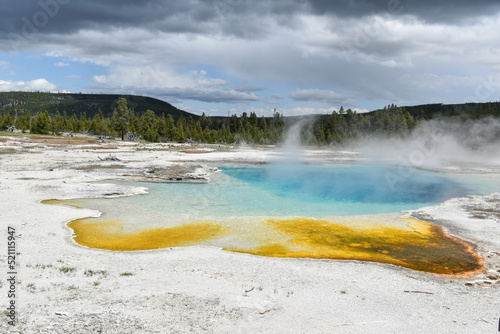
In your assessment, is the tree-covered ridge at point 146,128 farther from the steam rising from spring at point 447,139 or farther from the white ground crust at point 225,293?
the white ground crust at point 225,293

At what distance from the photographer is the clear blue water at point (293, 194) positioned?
19.9 metres

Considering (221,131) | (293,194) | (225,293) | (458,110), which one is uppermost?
(458,110)

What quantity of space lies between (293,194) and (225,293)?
19.6m

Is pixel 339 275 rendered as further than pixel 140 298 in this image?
Yes

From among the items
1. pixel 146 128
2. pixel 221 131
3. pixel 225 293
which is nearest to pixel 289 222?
pixel 225 293

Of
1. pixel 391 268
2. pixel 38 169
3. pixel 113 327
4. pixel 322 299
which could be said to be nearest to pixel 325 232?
pixel 391 268

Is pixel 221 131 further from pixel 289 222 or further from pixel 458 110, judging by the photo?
pixel 458 110

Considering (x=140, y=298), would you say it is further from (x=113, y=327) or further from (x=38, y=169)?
(x=38, y=169)

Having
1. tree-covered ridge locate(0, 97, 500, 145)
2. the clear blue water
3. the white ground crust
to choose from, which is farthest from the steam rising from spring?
the white ground crust

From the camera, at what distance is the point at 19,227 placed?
13852 mm

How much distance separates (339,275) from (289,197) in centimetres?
1599

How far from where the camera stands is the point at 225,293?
8680mm

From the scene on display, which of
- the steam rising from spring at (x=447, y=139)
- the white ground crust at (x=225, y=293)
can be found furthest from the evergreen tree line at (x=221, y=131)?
the white ground crust at (x=225, y=293)

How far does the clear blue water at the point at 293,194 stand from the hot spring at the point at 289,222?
2.9 inches
